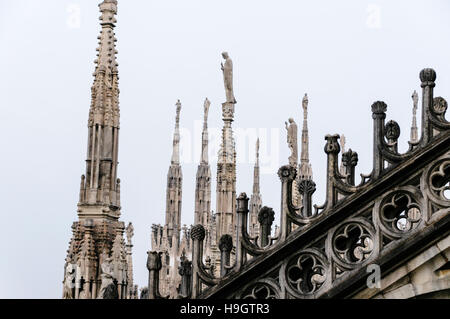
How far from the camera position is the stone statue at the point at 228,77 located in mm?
33500

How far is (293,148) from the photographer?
40.3 meters

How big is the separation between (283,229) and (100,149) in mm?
6451

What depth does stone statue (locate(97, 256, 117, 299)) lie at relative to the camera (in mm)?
13003

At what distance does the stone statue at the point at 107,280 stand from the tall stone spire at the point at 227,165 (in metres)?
17.5

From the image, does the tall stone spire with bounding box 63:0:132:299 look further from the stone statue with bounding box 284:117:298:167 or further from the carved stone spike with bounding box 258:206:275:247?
the stone statue with bounding box 284:117:298:167

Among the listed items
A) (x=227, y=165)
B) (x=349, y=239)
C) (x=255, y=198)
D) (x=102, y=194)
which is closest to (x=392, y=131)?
(x=349, y=239)

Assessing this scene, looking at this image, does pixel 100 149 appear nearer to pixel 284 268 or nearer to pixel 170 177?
pixel 284 268

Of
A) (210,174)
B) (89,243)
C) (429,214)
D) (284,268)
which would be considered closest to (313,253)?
(284,268)

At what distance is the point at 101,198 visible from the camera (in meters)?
16.8

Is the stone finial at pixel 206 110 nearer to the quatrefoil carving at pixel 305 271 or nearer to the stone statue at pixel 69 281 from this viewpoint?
the stone statue at pixel 69 281

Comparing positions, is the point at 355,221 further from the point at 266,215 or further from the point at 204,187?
the point at 204,187

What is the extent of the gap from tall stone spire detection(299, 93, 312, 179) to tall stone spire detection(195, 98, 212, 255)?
437cm

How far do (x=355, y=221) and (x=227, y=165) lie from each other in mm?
23463

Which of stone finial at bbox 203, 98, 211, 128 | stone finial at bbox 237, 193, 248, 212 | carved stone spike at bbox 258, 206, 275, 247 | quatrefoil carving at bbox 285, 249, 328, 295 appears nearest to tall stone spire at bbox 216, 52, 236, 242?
stone finial at bbox 203, 98, 211, 128
